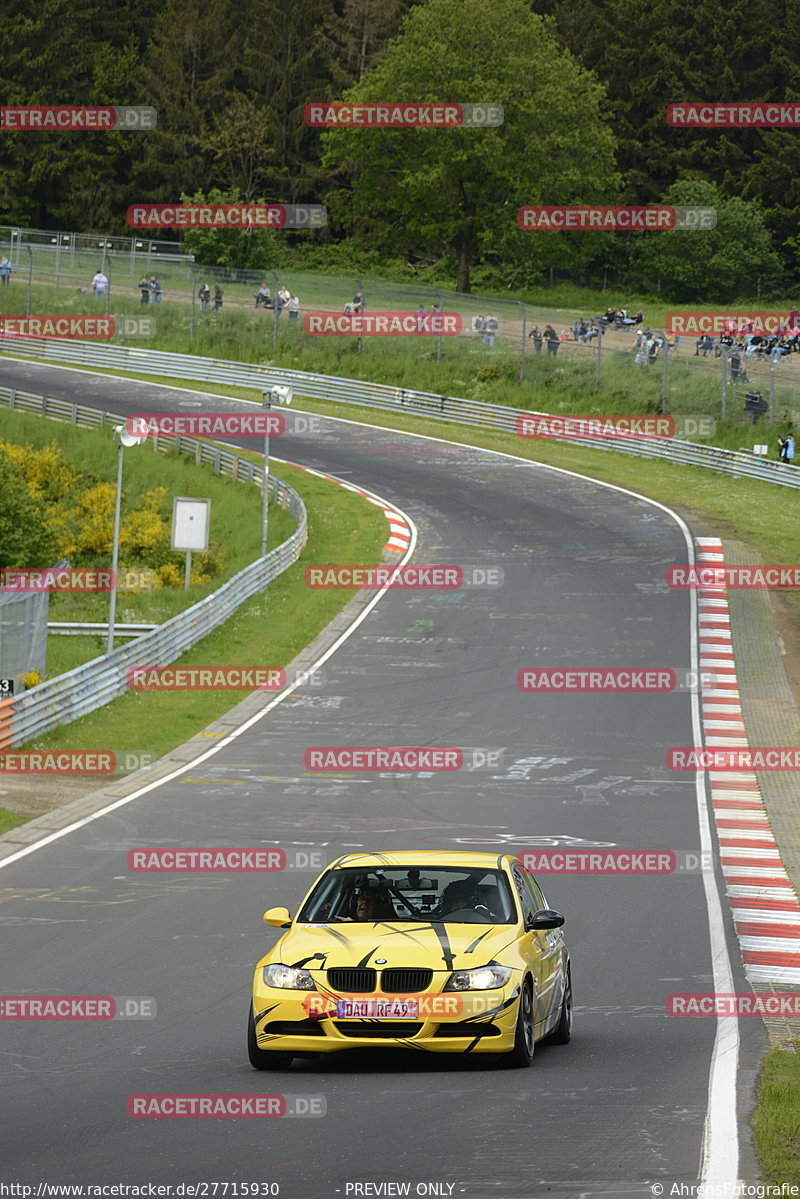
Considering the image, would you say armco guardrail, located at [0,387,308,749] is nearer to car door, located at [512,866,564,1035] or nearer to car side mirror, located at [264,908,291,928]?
car side mirror, located at [264,908,291,928]

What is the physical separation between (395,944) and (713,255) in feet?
300

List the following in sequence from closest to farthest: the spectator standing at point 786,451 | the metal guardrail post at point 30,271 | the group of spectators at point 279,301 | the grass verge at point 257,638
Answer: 1. the grass verge at point 257,638
2. the spectator standing at point 786,451
3. the group of spectators at point 279,301
4. the metal guardrail post at point 30,271

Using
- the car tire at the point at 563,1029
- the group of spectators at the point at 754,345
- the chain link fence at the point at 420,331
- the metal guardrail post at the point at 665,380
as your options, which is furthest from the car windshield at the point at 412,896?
the group of spectators at the point at 754,345

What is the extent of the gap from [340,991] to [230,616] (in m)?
30.7

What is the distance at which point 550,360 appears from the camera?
2682 inches

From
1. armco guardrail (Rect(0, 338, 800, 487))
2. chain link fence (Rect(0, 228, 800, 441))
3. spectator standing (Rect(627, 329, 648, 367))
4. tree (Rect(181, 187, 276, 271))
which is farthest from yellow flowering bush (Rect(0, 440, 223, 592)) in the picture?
tree (Rect(181, 187, 276, 271))

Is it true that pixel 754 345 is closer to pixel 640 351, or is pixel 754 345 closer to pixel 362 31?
pixel 640 351

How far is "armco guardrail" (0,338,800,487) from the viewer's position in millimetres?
58781

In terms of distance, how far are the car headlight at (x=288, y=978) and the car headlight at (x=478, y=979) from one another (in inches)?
34.0

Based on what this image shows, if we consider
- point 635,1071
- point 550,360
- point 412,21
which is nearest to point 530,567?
point 550,360

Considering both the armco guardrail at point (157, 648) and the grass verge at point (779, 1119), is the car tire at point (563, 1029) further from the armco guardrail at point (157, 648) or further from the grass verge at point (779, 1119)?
the armco guardrail at point (157, 648)

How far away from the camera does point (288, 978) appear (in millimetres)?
9930

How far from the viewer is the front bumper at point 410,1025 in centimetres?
968

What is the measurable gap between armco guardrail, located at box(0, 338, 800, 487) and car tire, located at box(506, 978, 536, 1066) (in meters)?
48.4
